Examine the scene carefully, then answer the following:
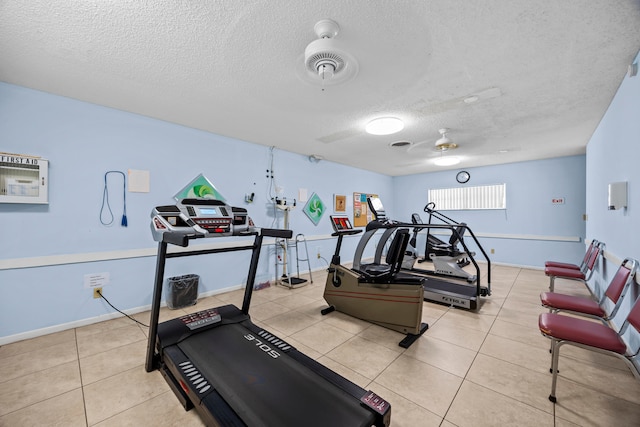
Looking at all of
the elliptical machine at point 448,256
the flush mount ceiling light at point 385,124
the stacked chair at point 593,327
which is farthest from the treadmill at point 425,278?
the stacked chair at point 593,327

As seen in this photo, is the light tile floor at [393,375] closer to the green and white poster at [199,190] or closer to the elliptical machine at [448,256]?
the elliptical machine at [448,256]

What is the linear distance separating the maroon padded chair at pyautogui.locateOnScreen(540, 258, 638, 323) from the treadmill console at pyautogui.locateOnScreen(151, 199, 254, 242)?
2860mm

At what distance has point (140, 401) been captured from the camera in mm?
1707

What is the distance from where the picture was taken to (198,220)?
194 centimetres

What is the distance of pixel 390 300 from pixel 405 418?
3.90 ft

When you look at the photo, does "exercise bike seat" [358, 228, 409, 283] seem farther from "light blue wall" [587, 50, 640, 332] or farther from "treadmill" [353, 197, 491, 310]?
"light blue wall" [587, 50, 640, 332]

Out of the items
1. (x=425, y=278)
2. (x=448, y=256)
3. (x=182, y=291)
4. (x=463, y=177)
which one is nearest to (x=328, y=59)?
(x=425, y=278)

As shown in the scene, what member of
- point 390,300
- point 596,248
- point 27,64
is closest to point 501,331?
point 390,300

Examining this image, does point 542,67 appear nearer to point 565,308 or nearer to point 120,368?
point 565,308

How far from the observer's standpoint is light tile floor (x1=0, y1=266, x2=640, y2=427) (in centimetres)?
158

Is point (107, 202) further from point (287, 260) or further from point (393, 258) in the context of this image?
point (393, 258)

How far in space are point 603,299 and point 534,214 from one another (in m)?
4.34

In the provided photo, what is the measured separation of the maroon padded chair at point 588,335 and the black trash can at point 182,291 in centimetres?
373

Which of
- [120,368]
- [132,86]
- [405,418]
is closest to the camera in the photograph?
[405,418]
